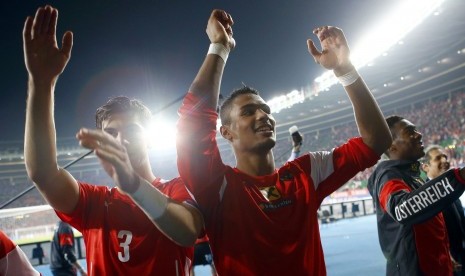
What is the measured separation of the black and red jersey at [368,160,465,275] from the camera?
229cm

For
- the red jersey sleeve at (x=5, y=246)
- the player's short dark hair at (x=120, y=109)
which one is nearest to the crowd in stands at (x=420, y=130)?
the player's short dark hair at (x=120, y=109)

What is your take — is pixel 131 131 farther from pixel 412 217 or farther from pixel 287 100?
pixel 287 100

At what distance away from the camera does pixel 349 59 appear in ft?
6.57

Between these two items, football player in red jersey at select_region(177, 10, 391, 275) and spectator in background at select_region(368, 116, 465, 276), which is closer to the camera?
football player in red jersey at select_region(177, 10, 391, 275)

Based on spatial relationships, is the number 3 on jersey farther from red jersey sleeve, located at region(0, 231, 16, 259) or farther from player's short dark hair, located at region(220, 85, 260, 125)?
player's short dark hair, located at region(220, 85, 260, 125)

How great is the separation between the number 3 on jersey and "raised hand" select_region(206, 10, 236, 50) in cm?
114

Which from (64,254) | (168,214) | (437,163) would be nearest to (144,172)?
(168,214)

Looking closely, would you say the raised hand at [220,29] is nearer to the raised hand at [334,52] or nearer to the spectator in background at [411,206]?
the raised hand at [334,52]

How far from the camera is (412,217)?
7.82 ft

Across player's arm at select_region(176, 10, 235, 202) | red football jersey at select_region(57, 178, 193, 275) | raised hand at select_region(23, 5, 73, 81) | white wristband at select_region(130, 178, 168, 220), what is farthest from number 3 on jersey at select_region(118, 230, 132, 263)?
raised hand at select_region(23, 5, 73, 81)

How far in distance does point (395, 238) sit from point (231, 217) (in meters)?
1.92

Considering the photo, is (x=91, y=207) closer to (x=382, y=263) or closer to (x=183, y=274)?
(x=183, y=274)

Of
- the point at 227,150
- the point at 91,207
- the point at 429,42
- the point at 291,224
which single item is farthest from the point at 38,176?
the point at 227,150

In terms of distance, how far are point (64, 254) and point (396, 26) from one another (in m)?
24.3
